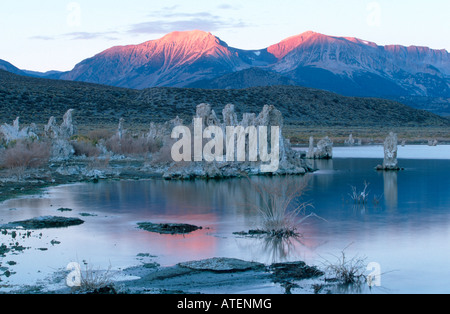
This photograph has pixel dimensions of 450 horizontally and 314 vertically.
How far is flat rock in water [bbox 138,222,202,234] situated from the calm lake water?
240mm

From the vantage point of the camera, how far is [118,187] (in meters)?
19.1

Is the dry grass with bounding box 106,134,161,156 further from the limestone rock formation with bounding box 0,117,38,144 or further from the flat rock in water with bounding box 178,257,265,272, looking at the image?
the flat rock in water with bounding box 178,257,265,272

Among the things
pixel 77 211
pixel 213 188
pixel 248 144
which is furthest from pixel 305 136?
pixel 77 211

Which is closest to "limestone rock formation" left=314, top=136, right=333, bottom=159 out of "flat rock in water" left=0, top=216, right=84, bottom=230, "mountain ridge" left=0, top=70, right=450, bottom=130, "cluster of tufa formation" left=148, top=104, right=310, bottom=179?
"cluster of tufa formation" left=148, top=104, right=310, bottom=179

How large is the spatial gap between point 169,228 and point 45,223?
2.46 meters

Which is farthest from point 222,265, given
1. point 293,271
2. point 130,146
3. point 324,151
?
point 324,151

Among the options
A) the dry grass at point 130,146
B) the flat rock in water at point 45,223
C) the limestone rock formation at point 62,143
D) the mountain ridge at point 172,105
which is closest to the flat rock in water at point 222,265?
the flat rock in water at point 45,223

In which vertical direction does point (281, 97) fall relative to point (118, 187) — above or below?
above

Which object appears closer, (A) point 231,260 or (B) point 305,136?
(A) point 231,260

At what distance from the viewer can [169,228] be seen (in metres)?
11.8

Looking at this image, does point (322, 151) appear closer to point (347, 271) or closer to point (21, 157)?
point (21, 157)

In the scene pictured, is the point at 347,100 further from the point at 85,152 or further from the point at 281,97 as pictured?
the point at 85,152

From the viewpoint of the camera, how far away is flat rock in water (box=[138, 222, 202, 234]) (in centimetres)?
1163
